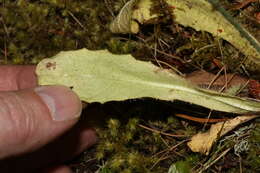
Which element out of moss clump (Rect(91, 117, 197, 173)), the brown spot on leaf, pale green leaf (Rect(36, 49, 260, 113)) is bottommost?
moss clump (Rect(91, 117, 197, 173))

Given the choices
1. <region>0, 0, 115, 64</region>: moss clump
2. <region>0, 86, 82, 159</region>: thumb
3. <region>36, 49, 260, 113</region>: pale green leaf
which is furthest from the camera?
<region>0, 0, 115, 64</region>: moss clump

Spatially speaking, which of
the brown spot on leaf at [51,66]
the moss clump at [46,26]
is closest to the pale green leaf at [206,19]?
the moss clump at [46,26]

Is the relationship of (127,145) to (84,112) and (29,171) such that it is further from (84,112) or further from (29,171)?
(29,171)

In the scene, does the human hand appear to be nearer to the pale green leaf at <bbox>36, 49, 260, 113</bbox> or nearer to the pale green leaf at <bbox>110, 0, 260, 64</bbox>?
the pale green leaf at <bbox>36, 49, 260, 113</bbox>

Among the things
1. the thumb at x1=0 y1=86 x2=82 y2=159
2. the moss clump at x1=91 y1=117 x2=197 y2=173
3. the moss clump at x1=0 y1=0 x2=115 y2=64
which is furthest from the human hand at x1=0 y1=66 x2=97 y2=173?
the moss clump at x1=0 y1=0 x2=115 y2=64

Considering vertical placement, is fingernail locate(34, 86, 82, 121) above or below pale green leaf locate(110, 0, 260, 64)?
below

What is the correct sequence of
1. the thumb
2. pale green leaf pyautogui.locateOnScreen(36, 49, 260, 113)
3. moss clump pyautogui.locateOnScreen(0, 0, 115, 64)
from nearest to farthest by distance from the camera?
the thumb → pale green leaf pyautogui.locateOnScreen(36, 49, 260, 113) → moss clump pyautogui.locateOnScreen(0, 0, 115, 64)

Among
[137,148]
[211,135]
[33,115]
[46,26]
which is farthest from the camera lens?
[46,26]

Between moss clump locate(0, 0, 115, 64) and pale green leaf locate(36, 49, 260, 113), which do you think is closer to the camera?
pale green leaf locate(36, 49, 260, 113)

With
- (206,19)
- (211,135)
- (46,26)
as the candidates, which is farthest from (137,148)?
(46,26)

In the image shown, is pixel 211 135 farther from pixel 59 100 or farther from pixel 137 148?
pixel 59 100
